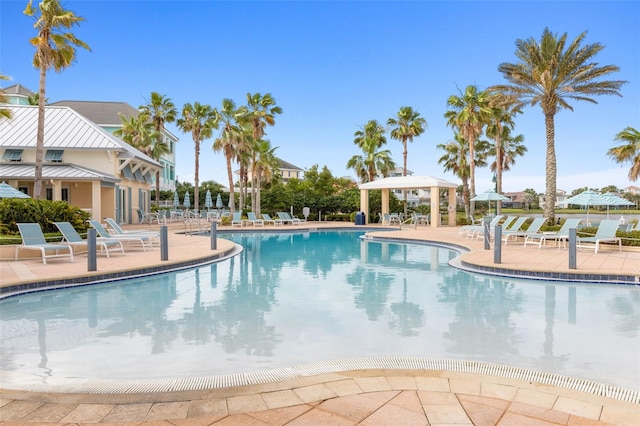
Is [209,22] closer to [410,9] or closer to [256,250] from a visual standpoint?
[410,9]

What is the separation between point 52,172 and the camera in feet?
66.5

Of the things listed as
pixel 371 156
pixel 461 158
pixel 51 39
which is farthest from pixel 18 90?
pixel 461 158

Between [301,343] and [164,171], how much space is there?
42.5 metres

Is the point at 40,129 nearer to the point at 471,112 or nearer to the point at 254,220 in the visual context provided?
the point at 254,220

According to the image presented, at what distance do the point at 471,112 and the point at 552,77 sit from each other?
935cm

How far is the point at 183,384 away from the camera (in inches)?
136

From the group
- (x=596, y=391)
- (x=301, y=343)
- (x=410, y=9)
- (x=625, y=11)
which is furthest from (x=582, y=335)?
(x=410, y=9)

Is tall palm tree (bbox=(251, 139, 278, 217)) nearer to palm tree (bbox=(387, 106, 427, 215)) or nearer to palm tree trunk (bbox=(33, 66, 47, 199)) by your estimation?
palm tree (bbox=(387, 106, 427, 215))

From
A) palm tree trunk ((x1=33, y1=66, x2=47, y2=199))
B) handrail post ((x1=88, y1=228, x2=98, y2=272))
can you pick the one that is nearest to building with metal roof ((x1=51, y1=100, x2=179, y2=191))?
palm tree trunk ((x1=33, y1=66, x2=47, y2=199))

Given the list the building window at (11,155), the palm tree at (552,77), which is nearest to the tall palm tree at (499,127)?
the palm tree at (552,77)

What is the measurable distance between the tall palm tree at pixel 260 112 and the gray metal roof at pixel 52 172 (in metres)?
10.8

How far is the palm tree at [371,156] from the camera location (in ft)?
109

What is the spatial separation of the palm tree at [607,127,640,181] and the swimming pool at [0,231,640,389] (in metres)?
25.1

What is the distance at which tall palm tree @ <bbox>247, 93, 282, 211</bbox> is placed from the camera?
29.9 metres
